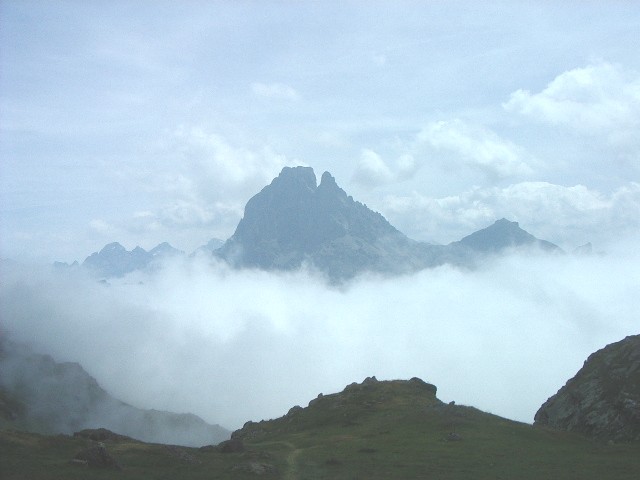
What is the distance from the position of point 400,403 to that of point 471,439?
4565 centimetres

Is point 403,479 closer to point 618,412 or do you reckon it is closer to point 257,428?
point 618,412

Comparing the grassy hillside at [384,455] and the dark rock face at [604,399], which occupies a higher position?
the dark rock face at [604,399]

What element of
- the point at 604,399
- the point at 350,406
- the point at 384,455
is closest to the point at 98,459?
the point at 384,455

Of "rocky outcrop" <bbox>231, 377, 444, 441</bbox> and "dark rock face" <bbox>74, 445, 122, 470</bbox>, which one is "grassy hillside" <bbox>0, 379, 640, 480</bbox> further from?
"rocky outcrop" <bbox>231, 377, 444, 441</bbox>

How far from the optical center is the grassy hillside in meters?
59.9

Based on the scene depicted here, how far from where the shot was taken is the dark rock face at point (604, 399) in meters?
86.3

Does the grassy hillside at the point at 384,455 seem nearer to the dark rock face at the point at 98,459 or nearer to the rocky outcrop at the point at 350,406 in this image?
the dark rock face at the point at 98,459

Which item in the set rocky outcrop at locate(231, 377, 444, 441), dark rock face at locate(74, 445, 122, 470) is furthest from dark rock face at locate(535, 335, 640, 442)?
dark rock face at locate(74, 445, 122, 470)

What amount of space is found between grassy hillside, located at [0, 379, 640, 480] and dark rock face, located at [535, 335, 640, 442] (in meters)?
7.45

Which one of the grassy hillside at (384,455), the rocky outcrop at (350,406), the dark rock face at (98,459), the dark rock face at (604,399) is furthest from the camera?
the rocky outcrop at (350,406)

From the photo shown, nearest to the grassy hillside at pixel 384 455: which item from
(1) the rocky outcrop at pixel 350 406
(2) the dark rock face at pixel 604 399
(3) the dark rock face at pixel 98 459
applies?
(3) the dark rock face at pixel 98 459

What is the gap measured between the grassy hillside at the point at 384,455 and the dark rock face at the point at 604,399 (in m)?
7.45

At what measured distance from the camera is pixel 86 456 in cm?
6000

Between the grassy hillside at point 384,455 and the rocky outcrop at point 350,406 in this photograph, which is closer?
the grassy hillside at point 384,455
